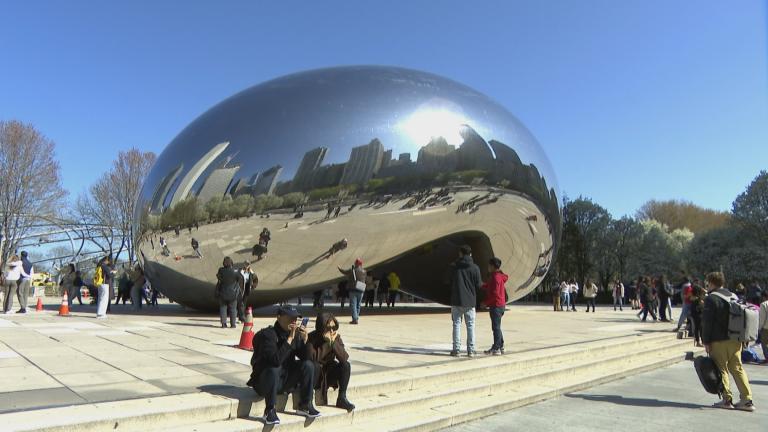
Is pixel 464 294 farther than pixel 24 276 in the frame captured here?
No

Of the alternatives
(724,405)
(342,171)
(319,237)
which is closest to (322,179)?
(342,171)

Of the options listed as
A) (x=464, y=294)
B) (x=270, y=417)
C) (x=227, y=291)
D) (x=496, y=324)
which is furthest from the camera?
(x=227, y=291)

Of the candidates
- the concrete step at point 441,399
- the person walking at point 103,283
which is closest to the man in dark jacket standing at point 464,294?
the concrete step at point 441,399

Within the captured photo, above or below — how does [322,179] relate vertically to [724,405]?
above

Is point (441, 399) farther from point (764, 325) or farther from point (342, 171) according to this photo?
point (764, 325)

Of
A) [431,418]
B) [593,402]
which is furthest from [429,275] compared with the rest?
[431,418]

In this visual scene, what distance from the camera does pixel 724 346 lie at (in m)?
6.51

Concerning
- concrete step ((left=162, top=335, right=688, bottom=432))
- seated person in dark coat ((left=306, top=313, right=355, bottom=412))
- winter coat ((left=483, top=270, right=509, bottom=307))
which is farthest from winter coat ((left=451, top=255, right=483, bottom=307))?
seated person in dark coat ((left=306, top=313, right=355, bottom=412))

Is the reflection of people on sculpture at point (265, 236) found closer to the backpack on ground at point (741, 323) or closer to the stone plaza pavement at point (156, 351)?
the stone plaza pavement at point (156, 351)

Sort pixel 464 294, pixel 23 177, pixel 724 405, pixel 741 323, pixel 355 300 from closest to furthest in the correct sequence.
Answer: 1. pixel 741 323
2. pixel 724 405
3. pixel 464 294
4. pixel 355 300
5. pixel 23 177

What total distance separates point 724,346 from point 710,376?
39cm

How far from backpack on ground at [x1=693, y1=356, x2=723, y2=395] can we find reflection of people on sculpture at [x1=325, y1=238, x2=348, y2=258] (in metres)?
7.65

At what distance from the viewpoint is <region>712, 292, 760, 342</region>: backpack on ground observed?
6.30 m

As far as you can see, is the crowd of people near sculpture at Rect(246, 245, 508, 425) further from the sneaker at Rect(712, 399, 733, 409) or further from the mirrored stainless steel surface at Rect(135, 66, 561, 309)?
the mirrored stainless steel surface at Rect(135, 66, 561, 309)
